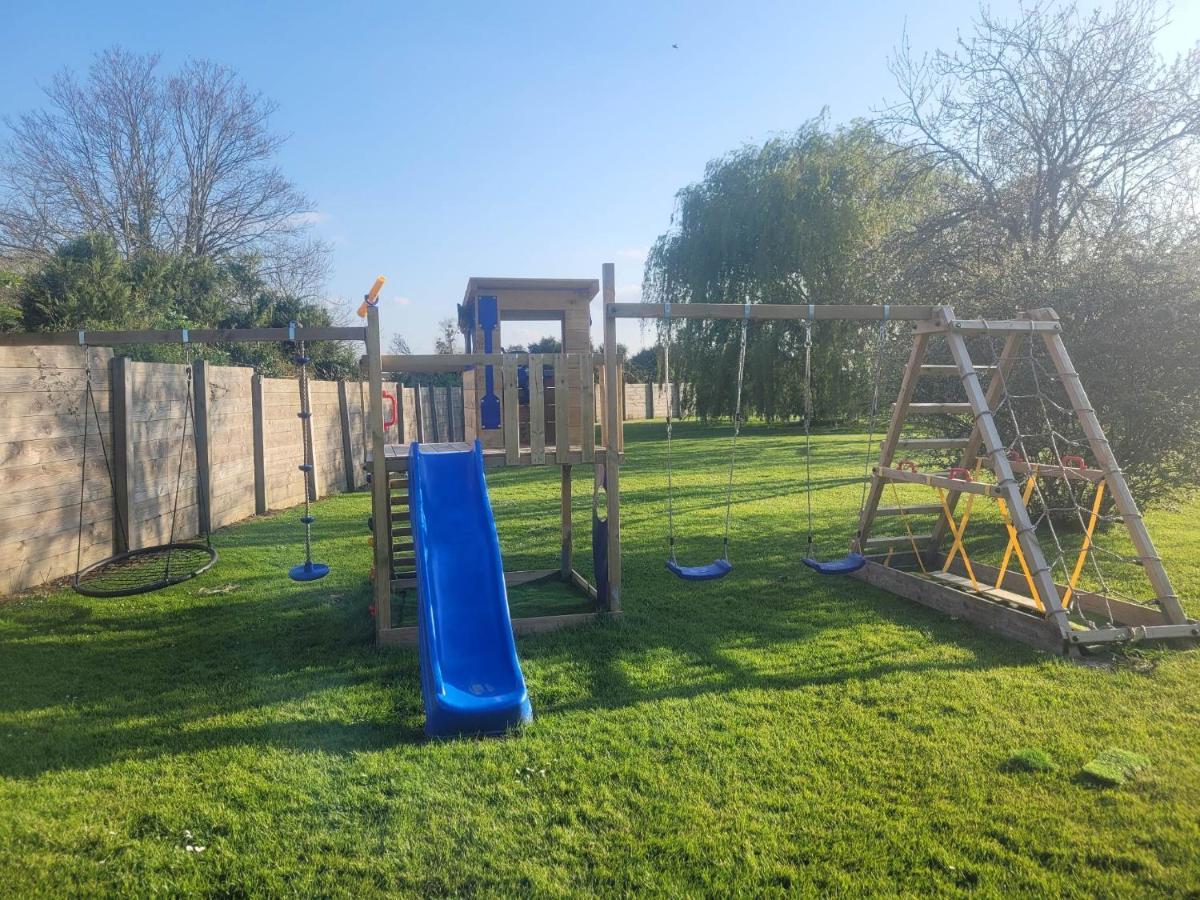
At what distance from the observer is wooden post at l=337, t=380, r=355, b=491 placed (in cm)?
1383

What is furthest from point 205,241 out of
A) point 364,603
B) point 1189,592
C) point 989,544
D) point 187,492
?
point 1189,592

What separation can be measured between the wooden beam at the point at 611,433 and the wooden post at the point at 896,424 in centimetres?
240

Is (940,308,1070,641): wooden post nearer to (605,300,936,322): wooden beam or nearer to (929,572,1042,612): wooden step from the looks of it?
(929,572,1042,612): wooden step

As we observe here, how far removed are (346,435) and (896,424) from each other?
406 inches

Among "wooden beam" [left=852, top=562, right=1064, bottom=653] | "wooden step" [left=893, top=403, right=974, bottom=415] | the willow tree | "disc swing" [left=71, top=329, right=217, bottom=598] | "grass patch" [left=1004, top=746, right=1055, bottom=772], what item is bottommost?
"grass patch" [left=1004, top=746, right=1055, bottom=772]

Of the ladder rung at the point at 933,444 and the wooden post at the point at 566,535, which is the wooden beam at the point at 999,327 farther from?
the wooden post at the point at 566,535

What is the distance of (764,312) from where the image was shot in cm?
590

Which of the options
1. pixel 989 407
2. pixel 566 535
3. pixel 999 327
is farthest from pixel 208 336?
pixel 989 407

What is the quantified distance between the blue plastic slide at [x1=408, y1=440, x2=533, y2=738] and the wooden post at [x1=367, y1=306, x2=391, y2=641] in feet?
0.76

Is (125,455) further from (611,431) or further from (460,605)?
(611,431)

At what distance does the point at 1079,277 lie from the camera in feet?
25.6

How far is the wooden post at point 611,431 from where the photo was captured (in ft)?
18.3

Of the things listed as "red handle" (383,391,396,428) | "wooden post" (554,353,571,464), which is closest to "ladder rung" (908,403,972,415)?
"wooden post" (554,353,571,464)

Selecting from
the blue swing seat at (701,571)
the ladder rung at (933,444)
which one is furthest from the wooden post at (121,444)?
the ladder rung at (933,444)
